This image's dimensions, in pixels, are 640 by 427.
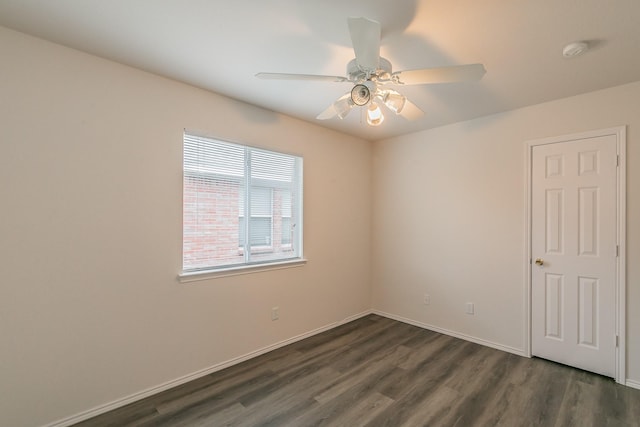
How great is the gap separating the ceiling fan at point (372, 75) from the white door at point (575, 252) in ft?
5.96

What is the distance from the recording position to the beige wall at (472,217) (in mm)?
2461

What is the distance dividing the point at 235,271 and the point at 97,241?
1.11 m

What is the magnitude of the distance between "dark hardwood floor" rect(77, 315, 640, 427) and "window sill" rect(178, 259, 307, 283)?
87 centimetres

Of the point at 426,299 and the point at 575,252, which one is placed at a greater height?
the point at 575,252

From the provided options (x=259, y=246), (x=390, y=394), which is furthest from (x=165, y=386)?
(x=390, y=394)

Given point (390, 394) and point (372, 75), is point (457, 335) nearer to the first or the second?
point (390, 394)

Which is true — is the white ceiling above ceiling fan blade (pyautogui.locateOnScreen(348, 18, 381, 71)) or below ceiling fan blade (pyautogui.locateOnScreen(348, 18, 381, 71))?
above

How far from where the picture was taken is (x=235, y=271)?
275 cm

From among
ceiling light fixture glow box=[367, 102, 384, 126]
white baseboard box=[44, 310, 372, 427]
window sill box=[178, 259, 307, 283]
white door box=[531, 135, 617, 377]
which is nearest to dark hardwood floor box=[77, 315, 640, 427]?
white baseboard box=[44, 310, 372, 427]

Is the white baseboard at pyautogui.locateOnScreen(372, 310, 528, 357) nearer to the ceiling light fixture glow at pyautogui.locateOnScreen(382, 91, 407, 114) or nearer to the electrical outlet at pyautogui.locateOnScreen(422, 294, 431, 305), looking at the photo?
the electrical outlet at pyautogui.locateOnScreen(422, 294, 431, 305)

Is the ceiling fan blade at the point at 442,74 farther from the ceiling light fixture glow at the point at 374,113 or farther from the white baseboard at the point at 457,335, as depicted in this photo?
the white baseboard at the point at 457,335

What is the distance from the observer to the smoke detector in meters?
1.81

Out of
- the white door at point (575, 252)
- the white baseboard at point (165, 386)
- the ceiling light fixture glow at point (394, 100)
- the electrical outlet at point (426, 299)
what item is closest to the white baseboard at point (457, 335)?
the white door at point (575, 252)

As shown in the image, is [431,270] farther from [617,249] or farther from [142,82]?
[142,82]
